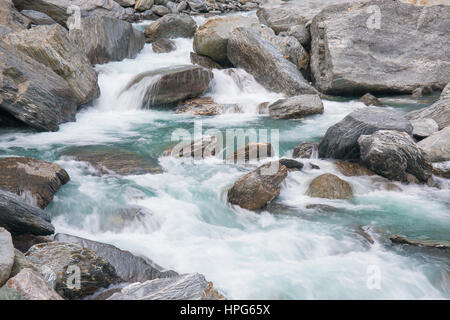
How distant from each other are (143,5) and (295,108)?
1218 centimetres

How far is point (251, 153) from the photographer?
6629 mm

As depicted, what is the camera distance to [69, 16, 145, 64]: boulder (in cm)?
1127

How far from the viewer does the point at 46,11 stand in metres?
13.2

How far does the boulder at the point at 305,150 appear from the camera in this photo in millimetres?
6949

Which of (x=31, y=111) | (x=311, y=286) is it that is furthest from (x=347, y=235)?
(x=31, y=111)

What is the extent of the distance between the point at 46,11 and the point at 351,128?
35.8 ft

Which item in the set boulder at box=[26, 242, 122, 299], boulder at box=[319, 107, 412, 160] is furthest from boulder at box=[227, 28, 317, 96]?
boulder at box=[26, 242, 122, 299]

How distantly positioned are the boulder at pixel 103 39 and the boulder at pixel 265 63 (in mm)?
3291

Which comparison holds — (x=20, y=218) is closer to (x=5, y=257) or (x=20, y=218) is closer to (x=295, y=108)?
(x=5, y=257)

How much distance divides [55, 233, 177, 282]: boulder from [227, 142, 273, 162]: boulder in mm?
2878

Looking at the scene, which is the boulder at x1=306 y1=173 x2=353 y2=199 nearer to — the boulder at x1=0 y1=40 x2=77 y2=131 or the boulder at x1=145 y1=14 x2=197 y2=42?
the boulder at x1=0 y1=40 x2=77 y2=131

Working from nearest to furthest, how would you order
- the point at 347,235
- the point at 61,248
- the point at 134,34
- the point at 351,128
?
the point at 61,248, the point at 347,235, the point at 351,128, the point at 134,34
